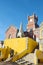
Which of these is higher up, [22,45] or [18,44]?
[18,44]

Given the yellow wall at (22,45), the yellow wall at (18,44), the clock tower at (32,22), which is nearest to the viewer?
the yellow wall at (22,45)

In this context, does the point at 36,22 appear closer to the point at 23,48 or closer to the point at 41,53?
the point at 23,48

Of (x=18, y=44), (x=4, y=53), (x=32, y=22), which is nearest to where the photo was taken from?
(x=4, y=53)

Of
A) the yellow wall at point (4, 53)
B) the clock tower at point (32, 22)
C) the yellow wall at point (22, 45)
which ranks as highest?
the clock tower at point (32, 22)

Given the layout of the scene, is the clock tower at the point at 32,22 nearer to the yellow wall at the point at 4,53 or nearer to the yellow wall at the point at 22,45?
the yellow wall at the point at 22,45

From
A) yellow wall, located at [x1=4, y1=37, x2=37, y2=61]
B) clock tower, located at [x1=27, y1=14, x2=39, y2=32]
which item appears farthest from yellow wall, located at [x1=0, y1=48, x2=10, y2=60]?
clock tower, located at [x1=27, y1=14, x2=39, y2=32]

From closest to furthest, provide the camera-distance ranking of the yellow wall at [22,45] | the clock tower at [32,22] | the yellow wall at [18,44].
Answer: the yellow wall at [22,45] < the yellow wall at [18,44] < the clock tower at [32,22]

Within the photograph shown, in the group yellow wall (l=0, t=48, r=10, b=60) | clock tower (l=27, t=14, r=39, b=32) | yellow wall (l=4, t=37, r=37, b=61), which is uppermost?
clock tower (l=27, t=14, r=39, b=32)

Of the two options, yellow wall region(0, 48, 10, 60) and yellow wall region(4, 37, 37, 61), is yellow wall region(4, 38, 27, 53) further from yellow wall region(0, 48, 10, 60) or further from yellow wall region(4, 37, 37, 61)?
yellow wall region(0, 48, 10, 60)

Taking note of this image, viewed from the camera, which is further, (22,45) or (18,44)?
(18,44)

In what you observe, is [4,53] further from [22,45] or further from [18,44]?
[22,45]

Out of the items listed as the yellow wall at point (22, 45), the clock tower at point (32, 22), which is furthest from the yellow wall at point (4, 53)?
the clock tower at point (32, 22)

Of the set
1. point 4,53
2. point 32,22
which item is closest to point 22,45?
point 4,53

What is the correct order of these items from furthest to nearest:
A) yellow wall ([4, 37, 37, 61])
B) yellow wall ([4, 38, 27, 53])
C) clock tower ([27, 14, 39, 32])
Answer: clock tower ([27, 14, 39, 32]) < yellow wall ([4, 38, 27, 53]) < yellow wall ([4, 37, 37, 61])
